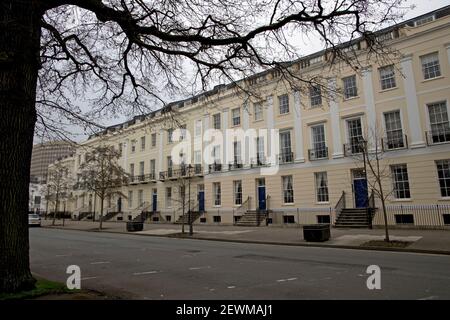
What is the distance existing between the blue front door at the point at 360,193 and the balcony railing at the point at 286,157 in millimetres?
5954

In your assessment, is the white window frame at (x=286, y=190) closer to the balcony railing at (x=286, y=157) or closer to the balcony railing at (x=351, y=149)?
the balcony railing at (x=286, y=157)

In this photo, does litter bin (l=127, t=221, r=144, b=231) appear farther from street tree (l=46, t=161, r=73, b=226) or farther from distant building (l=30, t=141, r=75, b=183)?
distant building (l=30, t=141, r=75, b=183)

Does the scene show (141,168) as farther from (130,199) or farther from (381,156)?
(381,156)

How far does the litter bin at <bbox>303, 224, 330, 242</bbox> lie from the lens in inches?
→ 678

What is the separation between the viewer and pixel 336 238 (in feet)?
60.4

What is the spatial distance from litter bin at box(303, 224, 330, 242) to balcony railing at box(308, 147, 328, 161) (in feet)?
36.0

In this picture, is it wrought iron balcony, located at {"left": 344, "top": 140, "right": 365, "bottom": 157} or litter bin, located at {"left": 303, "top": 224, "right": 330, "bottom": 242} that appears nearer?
litter bin, located at {"left": 303, "top": 224, "right": 330, "bottom": 242}

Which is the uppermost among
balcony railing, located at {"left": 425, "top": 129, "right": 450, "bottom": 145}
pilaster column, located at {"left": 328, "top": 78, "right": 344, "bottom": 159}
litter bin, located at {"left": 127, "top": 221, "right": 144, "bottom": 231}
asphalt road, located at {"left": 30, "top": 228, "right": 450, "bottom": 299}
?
pilaster column, located at {"left": 328, "top": 78, "right": 344, "bottom": 159}

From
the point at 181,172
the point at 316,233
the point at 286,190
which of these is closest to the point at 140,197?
the point at 181,172

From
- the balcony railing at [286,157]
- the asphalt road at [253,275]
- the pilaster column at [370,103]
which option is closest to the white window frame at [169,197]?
the balcony railing at [286,157]

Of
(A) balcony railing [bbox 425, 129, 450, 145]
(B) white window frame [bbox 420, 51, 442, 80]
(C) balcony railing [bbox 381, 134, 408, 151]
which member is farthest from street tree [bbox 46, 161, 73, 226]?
(B) white window frame [bbox 420, 51, 442, 80]
